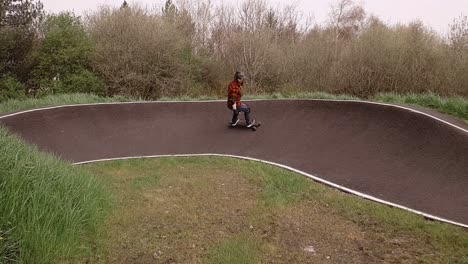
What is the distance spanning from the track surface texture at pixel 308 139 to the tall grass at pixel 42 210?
3899 millimetres

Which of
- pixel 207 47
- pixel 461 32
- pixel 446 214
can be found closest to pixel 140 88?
pixel 207 47

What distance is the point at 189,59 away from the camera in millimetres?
21906

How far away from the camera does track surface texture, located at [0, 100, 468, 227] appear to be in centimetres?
647

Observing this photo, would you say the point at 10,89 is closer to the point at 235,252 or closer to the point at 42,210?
the point at 42,210

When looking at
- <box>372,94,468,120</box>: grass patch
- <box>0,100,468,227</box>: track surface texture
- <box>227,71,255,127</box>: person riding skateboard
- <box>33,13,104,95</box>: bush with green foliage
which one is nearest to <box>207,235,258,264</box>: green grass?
<box>0,100,468,227</box>: track surface texture

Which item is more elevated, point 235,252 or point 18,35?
point 18,35

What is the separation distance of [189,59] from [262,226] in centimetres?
1805

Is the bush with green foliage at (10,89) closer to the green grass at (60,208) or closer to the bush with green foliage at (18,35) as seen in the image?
the bush with green foliage at (18,35)

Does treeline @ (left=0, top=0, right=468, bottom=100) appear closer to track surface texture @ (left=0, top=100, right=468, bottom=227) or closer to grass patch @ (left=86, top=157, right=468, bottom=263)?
track surface texture @ (left=0, top=100, right=468, bottom=227)

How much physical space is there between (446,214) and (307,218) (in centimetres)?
203

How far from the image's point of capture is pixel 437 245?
14.6 feet

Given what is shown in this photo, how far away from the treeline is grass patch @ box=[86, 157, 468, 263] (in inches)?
423

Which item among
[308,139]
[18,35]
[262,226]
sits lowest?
[262,226]

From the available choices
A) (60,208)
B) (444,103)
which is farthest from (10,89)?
(444,103)
